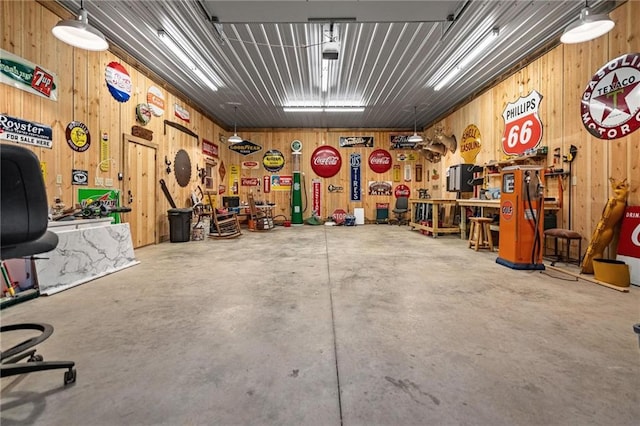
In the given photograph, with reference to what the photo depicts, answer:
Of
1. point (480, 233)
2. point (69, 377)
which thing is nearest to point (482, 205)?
point (480, 233)

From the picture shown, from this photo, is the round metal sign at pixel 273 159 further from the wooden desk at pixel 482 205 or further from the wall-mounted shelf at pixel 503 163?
the wall-mounted shelf at pixel 503 163

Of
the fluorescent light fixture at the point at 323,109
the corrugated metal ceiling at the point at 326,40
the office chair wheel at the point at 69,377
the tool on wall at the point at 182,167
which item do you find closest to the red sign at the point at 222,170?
the tool on wall at the point at 182,167

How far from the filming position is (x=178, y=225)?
→ 6227 mm

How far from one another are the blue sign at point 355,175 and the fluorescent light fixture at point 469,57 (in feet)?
13.3

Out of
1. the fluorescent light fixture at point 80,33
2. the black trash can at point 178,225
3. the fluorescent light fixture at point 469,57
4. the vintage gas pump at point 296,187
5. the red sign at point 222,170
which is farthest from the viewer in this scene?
the vintage gas pump at point 296,187

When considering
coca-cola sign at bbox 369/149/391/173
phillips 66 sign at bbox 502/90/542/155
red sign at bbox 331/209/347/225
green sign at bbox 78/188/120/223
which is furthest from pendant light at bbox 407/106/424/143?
green sign at bbox 78/188/120/223

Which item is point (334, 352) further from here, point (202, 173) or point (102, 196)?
point (202, 173)

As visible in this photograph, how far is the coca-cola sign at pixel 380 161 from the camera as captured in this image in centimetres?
1043

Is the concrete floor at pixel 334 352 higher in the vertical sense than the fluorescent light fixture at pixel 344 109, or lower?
lower

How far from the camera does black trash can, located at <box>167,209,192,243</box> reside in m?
6.16

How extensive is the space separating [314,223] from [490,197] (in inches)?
233

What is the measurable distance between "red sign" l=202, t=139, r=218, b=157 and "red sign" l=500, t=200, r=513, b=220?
781cm

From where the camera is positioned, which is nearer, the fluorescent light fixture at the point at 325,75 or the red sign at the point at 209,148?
the fluorescent light fixture at the point at 325,75

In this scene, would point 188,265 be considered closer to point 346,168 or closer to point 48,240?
point 48,240
